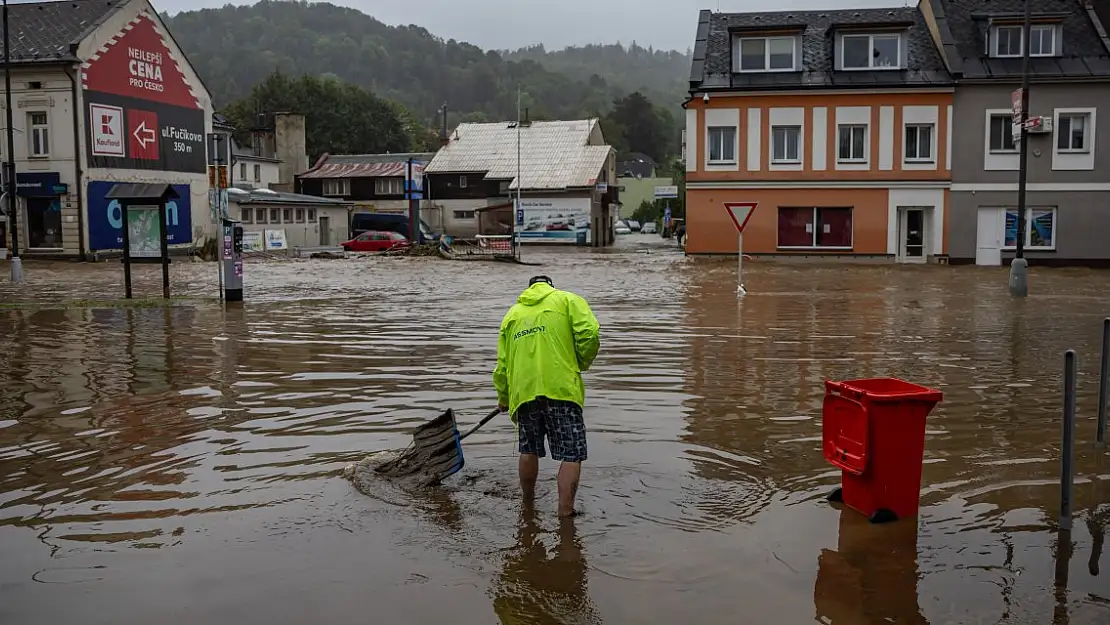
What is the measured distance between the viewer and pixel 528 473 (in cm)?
673

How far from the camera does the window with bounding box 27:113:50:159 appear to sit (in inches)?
1598

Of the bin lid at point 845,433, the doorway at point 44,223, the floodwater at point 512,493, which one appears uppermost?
the doorway at point 44,223

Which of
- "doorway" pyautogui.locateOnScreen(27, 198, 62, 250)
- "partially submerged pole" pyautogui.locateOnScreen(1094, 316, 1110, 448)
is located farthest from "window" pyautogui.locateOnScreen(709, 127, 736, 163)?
"partially submerged pole" pyautogui.locateOnScreen(1094, 316, 1110, 448)

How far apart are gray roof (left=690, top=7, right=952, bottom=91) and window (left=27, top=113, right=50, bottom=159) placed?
2501 cm

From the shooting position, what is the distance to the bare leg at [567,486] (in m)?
6.40

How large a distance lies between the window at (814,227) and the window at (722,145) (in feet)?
9.19

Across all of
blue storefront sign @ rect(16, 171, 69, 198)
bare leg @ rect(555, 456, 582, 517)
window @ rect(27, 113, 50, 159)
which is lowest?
bare leg @ rect(555, 456, 582, 517)

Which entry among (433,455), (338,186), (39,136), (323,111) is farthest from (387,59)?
(433,455)

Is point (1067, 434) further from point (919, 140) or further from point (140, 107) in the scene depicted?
point (140, 107)

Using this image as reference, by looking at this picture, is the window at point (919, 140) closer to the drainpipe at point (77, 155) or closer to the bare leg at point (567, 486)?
the drainpipe at point (77, 155)

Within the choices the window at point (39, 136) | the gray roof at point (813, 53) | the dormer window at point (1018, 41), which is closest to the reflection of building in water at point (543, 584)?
the gray roof at point (813, 53)

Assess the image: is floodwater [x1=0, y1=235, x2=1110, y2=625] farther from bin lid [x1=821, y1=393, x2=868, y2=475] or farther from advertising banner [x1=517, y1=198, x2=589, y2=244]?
advertising banner [x1=517, y1=198, x2=589, y2=244]

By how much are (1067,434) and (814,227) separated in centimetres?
3473

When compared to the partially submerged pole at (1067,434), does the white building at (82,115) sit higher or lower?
higher
